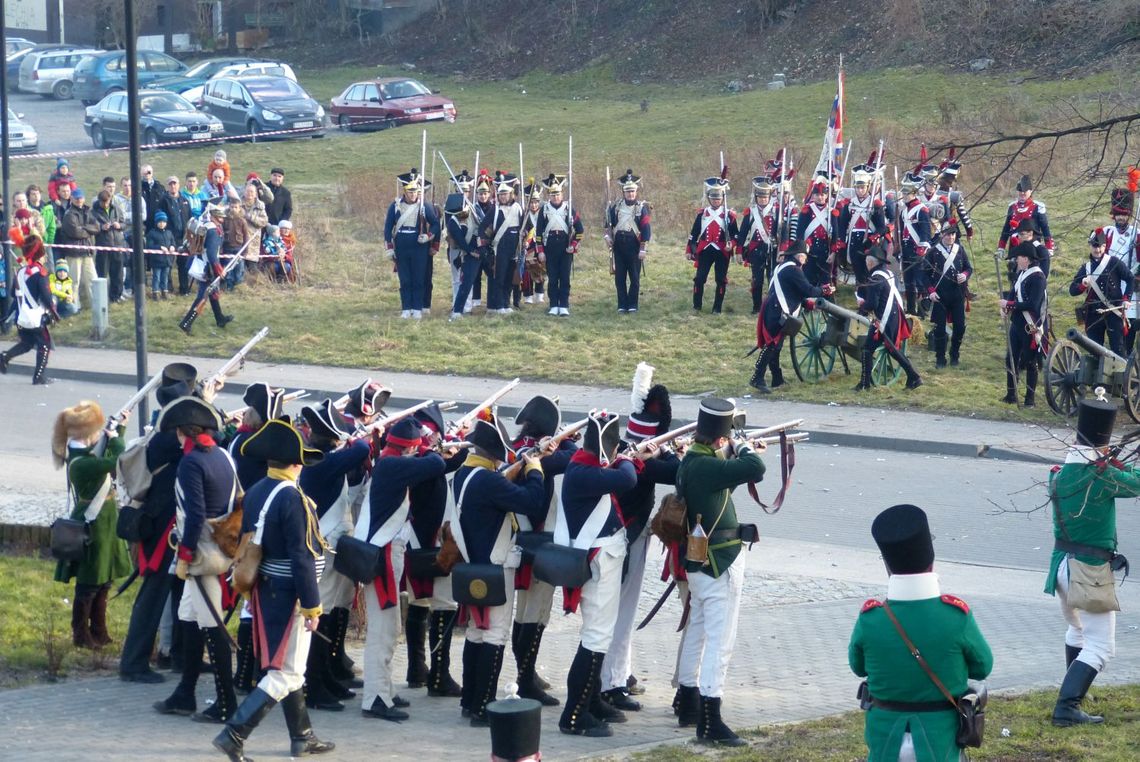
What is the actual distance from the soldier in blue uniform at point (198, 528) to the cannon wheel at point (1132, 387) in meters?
11.5

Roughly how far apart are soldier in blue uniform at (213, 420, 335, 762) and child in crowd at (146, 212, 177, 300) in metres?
16.9

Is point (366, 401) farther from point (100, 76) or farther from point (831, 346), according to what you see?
point (100, 76)

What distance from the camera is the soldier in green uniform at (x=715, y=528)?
25.8ft

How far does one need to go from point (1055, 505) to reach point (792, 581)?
3472 mm

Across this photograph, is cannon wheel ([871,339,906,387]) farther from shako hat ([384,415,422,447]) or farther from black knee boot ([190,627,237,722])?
black knee boot ([190,627,237,722])

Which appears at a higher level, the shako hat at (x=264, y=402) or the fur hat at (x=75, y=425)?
the shako hat at (x=264, y=402)

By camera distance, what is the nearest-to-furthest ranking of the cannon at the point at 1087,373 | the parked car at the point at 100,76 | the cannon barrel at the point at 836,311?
the cannon at the point at 1087,373
the cannon barrel at the point at 836,311
the parked car at the point at 100,76

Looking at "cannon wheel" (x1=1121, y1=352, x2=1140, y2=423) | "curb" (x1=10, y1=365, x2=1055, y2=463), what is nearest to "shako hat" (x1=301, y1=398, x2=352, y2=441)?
"curb" (x1=10, y1=365, x2=1055, y2=463)

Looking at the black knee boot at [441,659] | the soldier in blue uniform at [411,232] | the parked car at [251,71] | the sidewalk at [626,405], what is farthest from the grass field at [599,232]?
the parked car at [251,71]

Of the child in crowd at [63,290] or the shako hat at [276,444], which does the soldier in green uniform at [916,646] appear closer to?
the shako hat at [276,444]

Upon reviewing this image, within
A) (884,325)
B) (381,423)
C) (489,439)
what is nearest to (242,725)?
(489,439)

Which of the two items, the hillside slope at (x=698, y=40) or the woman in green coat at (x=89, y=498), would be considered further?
the hillside slope at (x=698, y=40)

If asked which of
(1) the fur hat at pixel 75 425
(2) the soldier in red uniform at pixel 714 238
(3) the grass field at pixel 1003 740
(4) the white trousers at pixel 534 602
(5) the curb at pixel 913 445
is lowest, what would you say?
(3) the grass field at pixel 1003 740

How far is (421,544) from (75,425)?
2355mm
